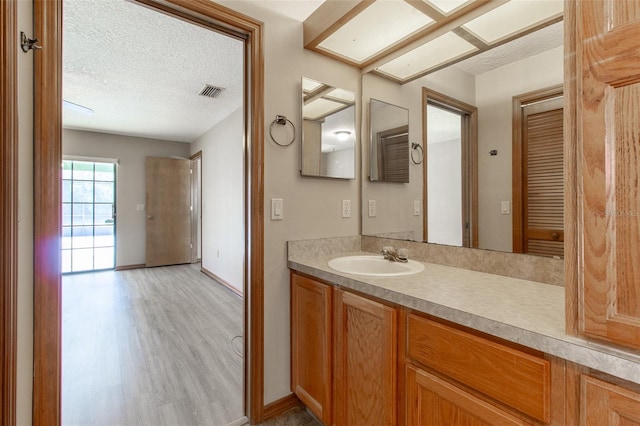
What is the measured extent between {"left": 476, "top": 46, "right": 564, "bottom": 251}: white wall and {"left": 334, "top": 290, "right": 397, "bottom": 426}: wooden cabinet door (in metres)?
0.66

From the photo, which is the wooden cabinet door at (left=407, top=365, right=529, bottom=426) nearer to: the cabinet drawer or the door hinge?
the cabinet drawer

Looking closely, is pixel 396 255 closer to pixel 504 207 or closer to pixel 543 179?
pixel 504 207

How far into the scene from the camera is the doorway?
196 inches

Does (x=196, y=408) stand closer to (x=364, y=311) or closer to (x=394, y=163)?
(x=364, y=311)

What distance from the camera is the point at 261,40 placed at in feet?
5.17

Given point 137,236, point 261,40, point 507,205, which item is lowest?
point 137,236

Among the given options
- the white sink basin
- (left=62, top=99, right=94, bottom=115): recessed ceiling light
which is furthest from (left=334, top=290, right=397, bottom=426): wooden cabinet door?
(left=62, top=99, right=94, bottom=115): recessed ceiling light

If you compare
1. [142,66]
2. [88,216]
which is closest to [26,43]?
[142,66]

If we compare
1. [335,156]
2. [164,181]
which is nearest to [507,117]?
[335,156]

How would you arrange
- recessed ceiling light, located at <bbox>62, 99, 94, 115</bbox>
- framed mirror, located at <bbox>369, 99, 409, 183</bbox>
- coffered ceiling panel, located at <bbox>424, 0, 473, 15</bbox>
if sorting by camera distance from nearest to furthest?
coffered ceiling panel, located at <bbox>424, 0, 473, 15</bbox> → framed mirror, located at <bbox>369, 99, 409, 183</bbox> → recessed ceiling light, located at <bbox>62, 99, 94, 115</bbox>

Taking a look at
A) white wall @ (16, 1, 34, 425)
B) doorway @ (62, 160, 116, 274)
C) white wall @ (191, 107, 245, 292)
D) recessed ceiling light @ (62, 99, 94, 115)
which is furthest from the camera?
doorway @ (62, 160, 116, 274)

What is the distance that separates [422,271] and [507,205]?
48 cm

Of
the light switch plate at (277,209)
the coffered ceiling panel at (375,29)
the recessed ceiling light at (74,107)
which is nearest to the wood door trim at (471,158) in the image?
the coffered ceiling panel at (375,29)

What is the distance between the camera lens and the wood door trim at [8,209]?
703 millimetres
